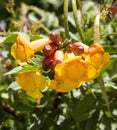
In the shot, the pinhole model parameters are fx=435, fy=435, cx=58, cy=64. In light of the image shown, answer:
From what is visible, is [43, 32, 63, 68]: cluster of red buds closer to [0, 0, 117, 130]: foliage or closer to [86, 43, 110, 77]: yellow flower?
[86, 43, 110, 77]: yellow flower

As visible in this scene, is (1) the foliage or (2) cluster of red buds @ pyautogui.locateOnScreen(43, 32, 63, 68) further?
(1) the foliage

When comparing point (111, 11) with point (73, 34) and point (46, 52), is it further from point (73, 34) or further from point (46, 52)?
point (73, 34)

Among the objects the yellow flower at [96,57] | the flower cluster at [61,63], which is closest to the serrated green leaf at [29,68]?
the flower cluster at [61,63]

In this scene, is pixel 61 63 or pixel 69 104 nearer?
pixel 61 63

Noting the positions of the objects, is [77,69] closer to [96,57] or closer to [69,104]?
[96,57]

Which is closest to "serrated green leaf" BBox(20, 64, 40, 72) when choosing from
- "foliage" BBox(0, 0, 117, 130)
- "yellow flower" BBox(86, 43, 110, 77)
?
"yellow flower" BBox(86, 43, 110, 77)

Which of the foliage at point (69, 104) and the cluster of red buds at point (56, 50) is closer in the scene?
the cluster of red buds at point (56, 50)

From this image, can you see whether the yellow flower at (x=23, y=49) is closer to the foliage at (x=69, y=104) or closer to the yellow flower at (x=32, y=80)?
the yellow flower at (x=32, y=80)

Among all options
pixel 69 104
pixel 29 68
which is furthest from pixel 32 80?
pixel 69 104

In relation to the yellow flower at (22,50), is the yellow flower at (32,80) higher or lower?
lower
